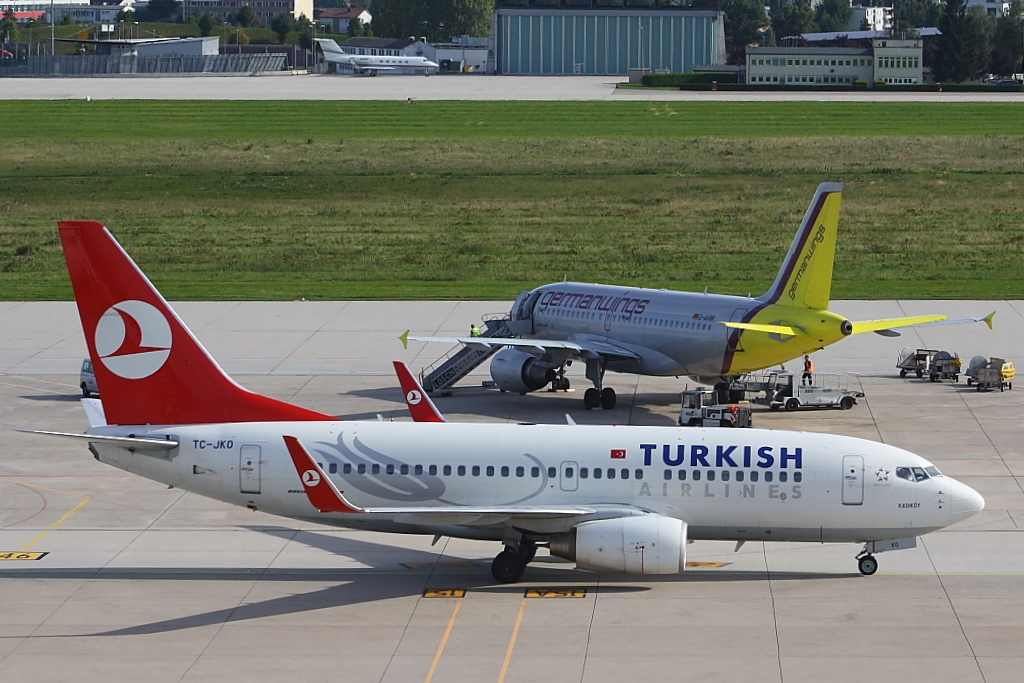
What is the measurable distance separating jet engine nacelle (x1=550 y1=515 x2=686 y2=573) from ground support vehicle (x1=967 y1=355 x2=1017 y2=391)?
2619 centimetres

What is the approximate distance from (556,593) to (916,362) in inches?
1147

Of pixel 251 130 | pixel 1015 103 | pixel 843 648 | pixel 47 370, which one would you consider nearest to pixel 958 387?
pixel 843 648

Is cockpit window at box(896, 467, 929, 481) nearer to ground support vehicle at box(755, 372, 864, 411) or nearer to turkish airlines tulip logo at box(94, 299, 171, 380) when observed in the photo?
turkish airlines tulip logo at box(94, 299, 171, 380)

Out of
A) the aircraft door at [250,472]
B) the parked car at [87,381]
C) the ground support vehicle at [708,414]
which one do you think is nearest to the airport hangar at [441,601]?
A: the aircraft door at [250,472]

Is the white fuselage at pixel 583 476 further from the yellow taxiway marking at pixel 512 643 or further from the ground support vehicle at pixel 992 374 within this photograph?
the ground support vehicle at pixel 992 374

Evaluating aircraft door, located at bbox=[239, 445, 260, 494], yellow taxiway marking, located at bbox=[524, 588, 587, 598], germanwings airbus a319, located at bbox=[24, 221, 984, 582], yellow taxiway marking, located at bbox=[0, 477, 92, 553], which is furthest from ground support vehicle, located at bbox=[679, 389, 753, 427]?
yellow taxiway marking, located at bbox=[0, 477, 92, 553]

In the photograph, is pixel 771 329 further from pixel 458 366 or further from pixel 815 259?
pixel 458 366

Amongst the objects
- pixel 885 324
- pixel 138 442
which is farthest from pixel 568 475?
pixel 885 324

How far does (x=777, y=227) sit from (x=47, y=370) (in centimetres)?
5389

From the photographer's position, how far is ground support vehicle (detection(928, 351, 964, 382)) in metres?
53.6

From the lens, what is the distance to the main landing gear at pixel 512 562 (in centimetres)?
3017

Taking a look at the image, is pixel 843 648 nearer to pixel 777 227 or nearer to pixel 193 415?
pixel 193 415

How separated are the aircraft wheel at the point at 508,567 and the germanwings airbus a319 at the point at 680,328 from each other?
17950 mm

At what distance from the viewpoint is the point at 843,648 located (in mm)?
26219
